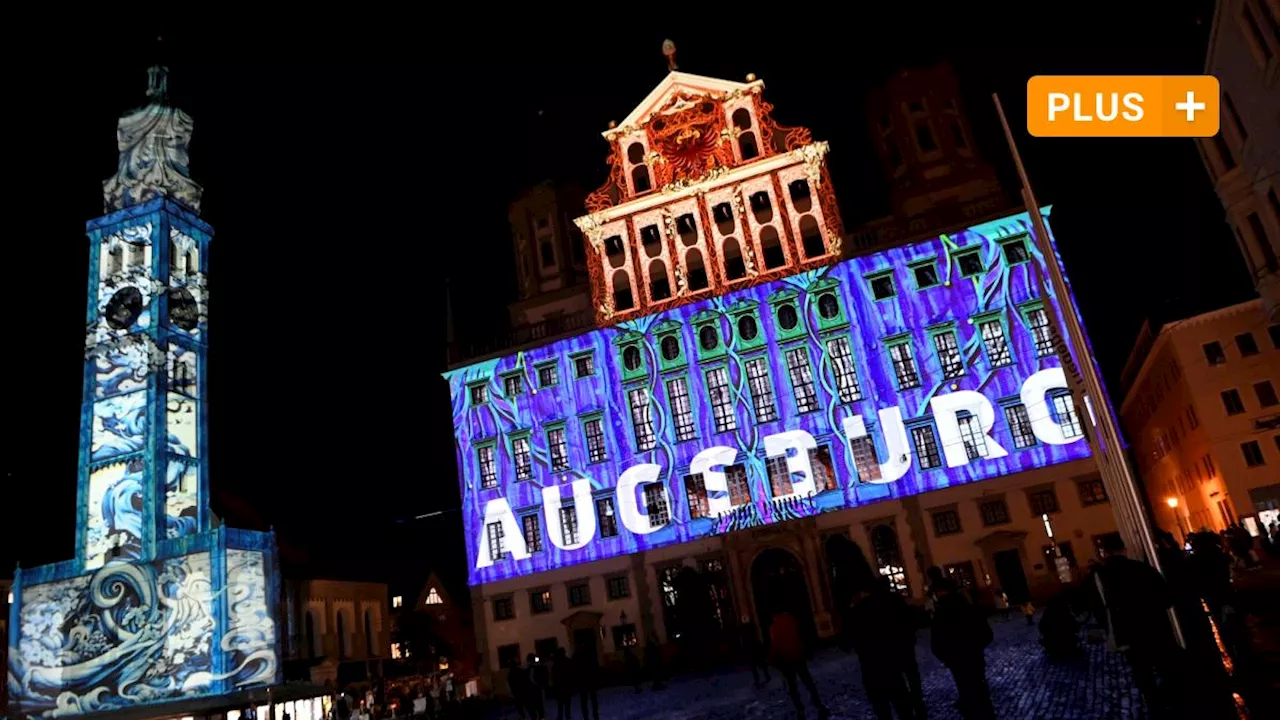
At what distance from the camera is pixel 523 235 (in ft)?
151

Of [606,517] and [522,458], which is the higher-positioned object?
[522,458]

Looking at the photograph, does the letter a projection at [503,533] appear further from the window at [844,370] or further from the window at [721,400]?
the window at [844,370]

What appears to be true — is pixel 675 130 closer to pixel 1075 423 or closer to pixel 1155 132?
pixel 1075 423

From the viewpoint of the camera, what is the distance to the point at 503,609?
3800cm

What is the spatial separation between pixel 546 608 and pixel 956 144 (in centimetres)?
3029

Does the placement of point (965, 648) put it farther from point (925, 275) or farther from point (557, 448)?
point (557, 448)

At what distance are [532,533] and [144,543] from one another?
1575cm

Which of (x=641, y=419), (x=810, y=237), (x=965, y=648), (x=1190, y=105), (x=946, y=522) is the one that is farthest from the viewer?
(x=810, y=237)

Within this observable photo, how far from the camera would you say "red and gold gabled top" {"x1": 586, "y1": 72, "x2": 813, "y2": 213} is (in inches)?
1560

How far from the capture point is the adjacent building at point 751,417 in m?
33.4

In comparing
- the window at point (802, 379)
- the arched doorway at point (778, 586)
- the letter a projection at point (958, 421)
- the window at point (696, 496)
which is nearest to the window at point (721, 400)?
the window at point (696, 496)

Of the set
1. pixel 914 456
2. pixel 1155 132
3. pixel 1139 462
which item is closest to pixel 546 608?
pixel 914 456

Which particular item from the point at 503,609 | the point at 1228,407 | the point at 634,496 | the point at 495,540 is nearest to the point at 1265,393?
the point at 1228,407

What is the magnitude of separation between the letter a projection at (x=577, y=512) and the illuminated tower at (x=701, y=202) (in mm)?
8248
